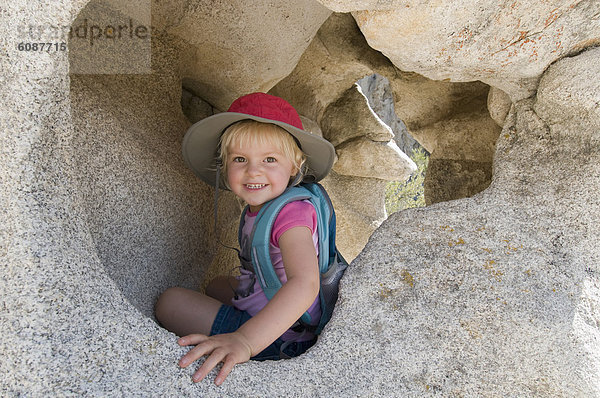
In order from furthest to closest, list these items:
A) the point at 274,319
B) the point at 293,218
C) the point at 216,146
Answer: the point at 216,146 < the point at 293,218 < the point at 274,319

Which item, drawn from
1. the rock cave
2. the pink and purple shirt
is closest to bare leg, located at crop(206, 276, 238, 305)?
the rock cave

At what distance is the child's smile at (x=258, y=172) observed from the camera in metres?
1.08

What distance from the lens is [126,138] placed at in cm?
113

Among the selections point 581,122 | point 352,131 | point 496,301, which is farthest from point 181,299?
point 352,131

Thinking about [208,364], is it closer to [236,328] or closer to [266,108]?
[236,328]

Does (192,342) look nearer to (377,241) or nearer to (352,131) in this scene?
(377,241)

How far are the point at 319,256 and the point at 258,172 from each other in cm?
20

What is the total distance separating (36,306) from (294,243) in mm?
427

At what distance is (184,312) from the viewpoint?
3.43 feet

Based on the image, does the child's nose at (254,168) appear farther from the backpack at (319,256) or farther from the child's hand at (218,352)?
the child's hand at (218,352)

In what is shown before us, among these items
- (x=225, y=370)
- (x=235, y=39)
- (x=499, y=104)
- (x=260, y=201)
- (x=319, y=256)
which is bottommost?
(x=225, y=370)

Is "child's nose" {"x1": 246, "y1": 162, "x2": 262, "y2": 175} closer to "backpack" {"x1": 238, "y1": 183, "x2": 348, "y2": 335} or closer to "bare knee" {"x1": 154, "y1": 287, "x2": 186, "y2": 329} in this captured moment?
"backpack" {"x1": 238, "y1": 183, "x2": 348, "y2": 335}

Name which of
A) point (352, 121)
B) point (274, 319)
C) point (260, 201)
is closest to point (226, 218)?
point (260, 201)

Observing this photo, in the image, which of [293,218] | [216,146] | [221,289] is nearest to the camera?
[293,218]
